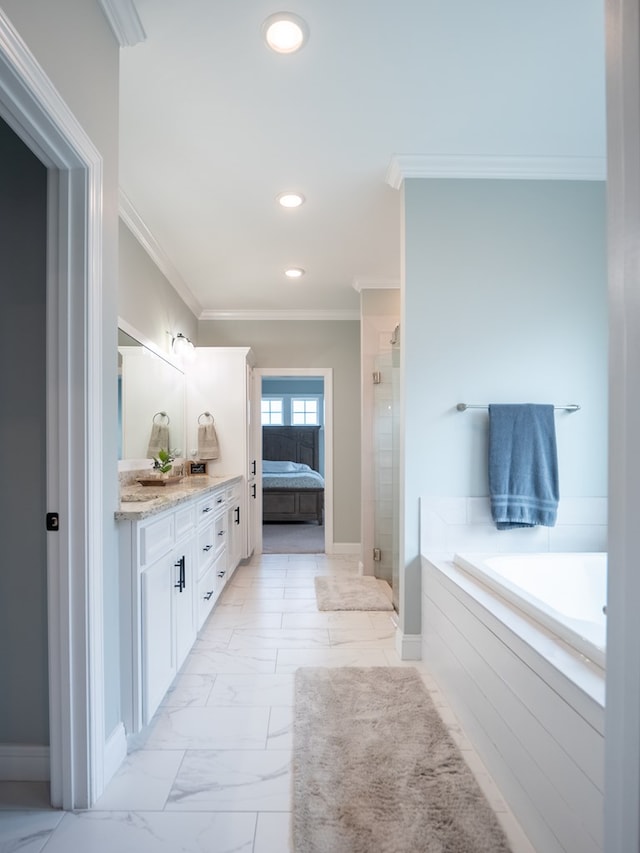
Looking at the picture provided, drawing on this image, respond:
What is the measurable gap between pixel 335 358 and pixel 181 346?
1.72m

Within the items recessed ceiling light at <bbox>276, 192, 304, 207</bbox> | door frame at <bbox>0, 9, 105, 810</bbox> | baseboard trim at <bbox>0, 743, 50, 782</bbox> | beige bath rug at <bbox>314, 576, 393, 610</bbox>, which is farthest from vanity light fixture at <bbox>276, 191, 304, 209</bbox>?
baseboard trim at <bbox>0, 743, 50, 782</bbox>

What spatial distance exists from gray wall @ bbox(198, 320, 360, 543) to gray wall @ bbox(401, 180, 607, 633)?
2.56 meters

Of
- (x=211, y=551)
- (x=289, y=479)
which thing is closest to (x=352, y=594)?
(x=211, y=551)

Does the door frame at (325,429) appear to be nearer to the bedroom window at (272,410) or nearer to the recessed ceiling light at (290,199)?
the recessed ceiling light at (290,199)

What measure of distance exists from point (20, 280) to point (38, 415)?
450mm

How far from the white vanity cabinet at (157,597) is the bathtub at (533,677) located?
1.19 m

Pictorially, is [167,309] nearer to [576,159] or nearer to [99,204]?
[99,204]

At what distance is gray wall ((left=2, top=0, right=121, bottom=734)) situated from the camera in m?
1.31

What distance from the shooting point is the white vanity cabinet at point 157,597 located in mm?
1680

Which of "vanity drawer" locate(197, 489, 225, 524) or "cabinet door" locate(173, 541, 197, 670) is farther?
"vanity drawer" locate(197, 489, 225, 524)

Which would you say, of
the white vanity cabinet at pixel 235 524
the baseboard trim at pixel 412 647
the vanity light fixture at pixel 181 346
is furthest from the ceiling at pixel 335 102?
the baseboard trim at pixel 412 647

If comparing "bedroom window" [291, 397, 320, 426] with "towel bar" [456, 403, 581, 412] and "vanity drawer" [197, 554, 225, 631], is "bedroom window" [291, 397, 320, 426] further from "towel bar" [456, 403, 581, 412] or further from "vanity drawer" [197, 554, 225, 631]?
"towel bar" [456, 403, 581, 412]

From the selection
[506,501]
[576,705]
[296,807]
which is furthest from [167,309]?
[576,705]

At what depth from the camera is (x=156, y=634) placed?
6.06 ft
